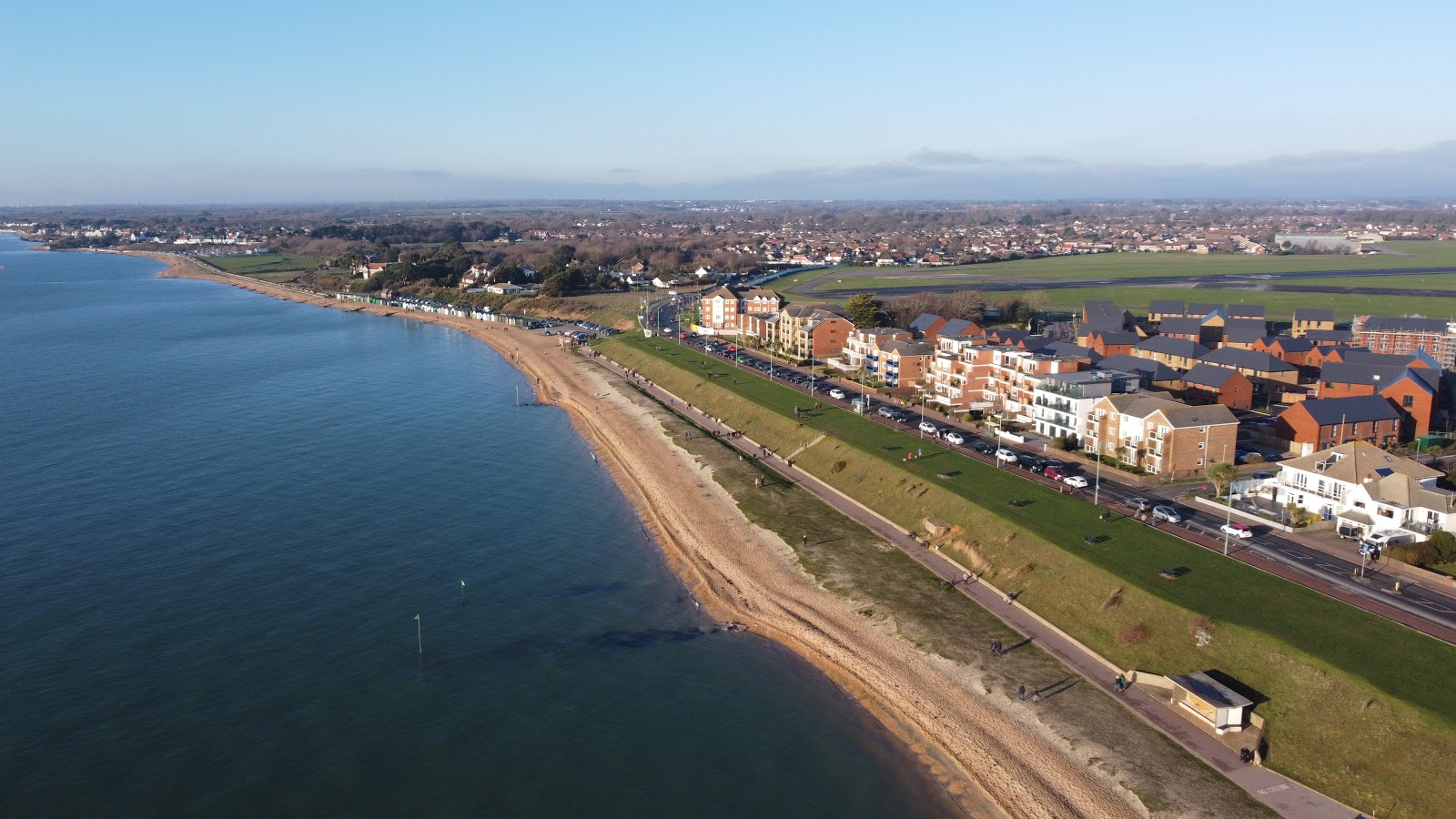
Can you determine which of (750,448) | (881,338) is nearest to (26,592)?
(750,448)

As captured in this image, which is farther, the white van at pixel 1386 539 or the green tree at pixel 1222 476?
the green tree at pixel 1222 476

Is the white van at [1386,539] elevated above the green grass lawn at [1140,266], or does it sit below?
below

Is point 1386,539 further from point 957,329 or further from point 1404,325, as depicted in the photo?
point 1404,325

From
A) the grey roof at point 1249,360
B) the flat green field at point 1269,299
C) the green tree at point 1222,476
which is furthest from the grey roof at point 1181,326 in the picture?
the green tree at point 1222,476

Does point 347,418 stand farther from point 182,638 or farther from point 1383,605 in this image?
point 1383,605

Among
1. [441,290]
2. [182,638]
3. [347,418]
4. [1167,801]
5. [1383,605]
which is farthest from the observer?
[441,290]

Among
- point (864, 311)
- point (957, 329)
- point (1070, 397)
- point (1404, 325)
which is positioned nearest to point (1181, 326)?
point (1404, 325)

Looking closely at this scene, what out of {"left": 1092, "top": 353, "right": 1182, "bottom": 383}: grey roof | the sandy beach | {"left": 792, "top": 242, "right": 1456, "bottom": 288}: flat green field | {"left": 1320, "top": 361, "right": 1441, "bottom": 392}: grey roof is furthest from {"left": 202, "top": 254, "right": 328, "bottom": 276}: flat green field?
{"left": 1320, "top": 361, "right": 1441, "bottom": 392}: grey roof

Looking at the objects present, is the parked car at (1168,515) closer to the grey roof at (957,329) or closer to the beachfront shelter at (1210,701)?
the beachfront shelter at (1210,701)
